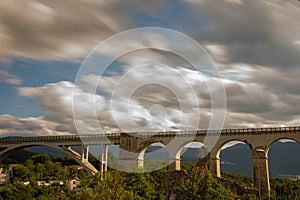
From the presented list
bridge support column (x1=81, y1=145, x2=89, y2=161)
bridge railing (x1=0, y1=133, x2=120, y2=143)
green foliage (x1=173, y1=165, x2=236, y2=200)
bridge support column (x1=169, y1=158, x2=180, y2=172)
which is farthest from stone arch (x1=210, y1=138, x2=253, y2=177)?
bridge support column (x1=81, y1=145, x2=89, y2=161)

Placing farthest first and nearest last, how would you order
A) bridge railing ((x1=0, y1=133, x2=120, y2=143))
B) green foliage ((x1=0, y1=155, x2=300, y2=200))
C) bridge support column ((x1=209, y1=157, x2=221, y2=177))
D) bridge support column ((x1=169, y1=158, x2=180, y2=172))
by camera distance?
bridge railing ((x1=0, y1=133, x2=120, y2=143))
bridge support column ((x1=169, y1=158, x2=180, y2=172))
bridge support column ((x1=209, y1=157, x2=221, y2=177))
green foliage ((x1=0, y1=155, x2=300, y2=200))

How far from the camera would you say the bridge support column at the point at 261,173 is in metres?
42.5

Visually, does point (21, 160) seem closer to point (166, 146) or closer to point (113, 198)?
point (166, 146)

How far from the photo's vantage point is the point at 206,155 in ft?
155

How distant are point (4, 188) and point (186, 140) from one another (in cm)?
2678

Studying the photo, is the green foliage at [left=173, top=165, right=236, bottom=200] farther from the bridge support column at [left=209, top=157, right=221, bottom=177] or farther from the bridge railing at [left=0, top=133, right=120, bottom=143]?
the bridge railing at [left=0, top=133, right=120, bottom=143]

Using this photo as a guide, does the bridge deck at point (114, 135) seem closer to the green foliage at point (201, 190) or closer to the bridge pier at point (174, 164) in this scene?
the bridge pier at point (174, 164)

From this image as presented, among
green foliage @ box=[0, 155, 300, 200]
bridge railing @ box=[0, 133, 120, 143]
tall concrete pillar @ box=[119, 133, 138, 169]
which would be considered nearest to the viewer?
green foliage @ box=[0, 155, 300, 200]

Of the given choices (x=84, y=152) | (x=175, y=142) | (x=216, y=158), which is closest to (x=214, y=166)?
(x=216, y=158)

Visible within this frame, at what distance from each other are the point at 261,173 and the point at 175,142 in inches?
496

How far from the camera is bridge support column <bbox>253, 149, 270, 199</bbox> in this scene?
4250 cm

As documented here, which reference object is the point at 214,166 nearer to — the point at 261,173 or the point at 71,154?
the point at 261,173

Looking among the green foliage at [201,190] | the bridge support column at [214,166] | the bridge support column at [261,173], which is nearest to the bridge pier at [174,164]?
the bridge support column at [214,166]

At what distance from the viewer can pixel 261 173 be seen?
43812 mm
